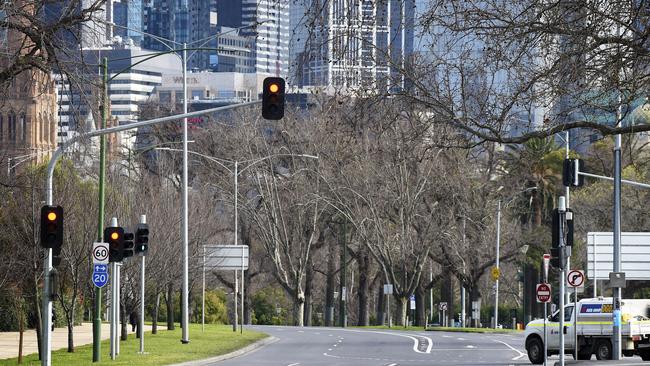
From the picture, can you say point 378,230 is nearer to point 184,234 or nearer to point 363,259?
point 363,259

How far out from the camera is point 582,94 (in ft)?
70.4

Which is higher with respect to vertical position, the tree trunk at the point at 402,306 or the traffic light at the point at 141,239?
the traffic light at the point at 141,239

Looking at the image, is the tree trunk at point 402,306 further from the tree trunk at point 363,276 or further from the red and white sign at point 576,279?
the red and white sign at point 576,279

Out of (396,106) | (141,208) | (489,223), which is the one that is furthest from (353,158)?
(396,106)

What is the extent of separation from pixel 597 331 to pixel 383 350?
8.89 m

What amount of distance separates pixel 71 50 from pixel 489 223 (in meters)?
56.5

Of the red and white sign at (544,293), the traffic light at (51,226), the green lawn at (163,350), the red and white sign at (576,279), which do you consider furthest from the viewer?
the red and white sign at (576,279)

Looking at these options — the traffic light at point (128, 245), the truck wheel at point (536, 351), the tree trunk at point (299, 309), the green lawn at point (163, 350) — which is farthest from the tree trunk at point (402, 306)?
the traffic light at point (128, 245)

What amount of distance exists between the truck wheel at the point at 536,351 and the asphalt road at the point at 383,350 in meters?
0.51

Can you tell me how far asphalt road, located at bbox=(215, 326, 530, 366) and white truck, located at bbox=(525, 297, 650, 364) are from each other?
0.88m

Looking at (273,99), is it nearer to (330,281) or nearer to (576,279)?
(576,279)

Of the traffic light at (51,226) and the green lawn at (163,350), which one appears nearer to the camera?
the traffic light at (51,226)

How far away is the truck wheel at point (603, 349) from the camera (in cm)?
4159

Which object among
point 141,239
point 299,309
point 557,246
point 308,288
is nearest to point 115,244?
point 141,239
